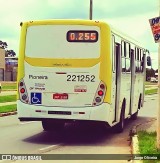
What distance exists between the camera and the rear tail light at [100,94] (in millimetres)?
13508

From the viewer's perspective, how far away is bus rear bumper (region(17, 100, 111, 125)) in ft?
44.0

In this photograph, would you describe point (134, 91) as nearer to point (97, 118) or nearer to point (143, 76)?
point (143, 76)

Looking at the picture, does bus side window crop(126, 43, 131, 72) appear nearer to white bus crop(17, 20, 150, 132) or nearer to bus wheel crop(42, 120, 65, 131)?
white bus crop(17, 20, 150, 132)

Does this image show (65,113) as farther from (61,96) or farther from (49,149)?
(49,149)

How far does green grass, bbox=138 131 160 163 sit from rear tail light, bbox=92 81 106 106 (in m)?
1.49

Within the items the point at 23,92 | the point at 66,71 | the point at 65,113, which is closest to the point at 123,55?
the point at 66,71

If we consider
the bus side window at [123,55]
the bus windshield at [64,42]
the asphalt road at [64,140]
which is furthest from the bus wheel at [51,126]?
the bus windshield at [64,42]

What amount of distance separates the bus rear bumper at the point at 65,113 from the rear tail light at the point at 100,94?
0.13 meters

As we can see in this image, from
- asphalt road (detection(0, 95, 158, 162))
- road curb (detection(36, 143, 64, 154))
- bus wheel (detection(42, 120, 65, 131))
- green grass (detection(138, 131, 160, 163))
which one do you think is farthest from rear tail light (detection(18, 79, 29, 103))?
green grass (detection(138, 131, 160, 163))

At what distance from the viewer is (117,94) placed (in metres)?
15.2

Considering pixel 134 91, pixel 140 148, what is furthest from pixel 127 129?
pixel 140 148

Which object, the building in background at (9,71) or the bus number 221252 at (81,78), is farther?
the building in background at (9,71)

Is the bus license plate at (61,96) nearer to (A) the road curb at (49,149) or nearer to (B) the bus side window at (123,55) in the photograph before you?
(A) the road curb at (49,149)

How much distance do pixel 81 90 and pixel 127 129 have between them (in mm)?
4828
